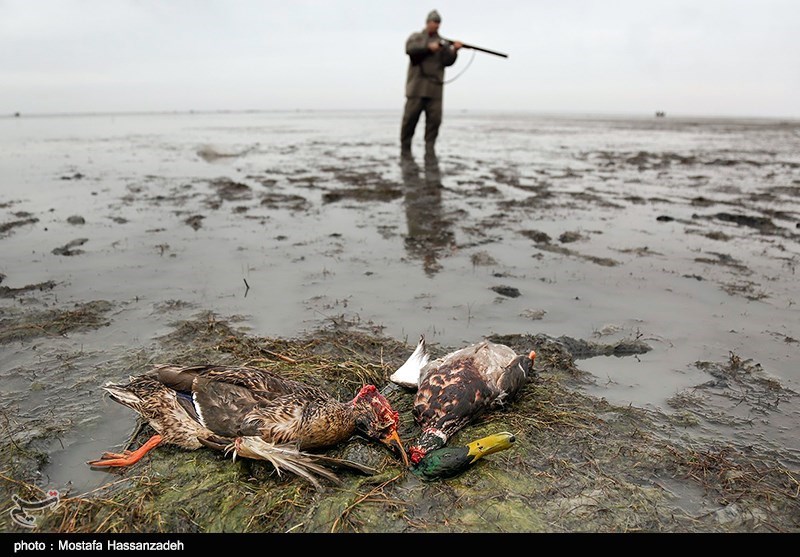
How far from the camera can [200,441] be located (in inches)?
139

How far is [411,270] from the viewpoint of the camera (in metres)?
7.64

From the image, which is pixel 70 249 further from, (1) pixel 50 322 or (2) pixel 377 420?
(2) pixel 377 420

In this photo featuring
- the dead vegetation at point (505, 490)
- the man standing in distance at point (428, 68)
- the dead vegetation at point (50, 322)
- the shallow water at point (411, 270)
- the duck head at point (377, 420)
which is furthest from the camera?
the man standing in distance at point (428, 68)

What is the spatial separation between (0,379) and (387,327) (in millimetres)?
3616

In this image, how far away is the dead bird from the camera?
337 cm

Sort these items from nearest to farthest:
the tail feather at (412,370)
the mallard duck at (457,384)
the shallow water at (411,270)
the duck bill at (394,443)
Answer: the duck bill at (394,443), the mallard duck at (457,384), the tail feather at (412,370), the shallow water at (411,270)

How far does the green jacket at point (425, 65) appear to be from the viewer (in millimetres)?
16125

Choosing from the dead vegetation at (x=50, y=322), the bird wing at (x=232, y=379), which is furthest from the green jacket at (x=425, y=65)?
the bird wing at (x=232, y=379)

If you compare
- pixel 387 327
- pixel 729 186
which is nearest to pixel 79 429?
pixel 387 327

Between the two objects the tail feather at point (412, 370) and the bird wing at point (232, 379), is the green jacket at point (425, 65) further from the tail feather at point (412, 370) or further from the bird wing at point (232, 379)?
the bird wing at point (232, 379)

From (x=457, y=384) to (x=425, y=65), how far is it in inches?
573

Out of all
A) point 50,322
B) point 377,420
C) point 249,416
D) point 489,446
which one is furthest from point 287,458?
point 50,322

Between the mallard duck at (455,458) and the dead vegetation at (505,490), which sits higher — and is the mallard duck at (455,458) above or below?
above

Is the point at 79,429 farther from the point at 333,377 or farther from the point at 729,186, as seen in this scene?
the point at 729,186
